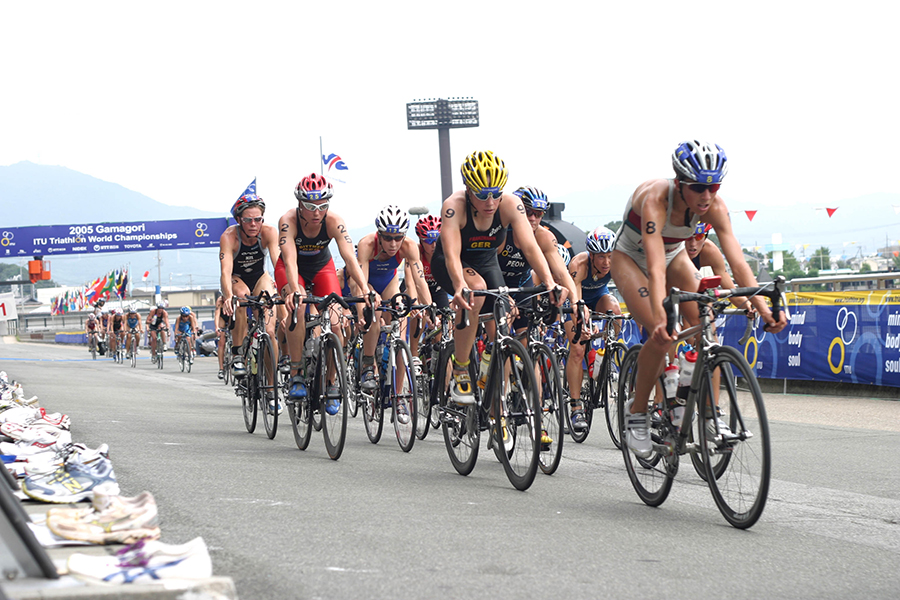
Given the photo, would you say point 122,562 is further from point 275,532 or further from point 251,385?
point 251,385

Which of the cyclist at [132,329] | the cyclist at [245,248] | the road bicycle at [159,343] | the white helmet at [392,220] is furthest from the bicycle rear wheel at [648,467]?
the cyclist at [132,329]

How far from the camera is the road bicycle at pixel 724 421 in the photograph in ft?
15.8

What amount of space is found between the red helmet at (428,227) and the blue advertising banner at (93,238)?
3905 cm

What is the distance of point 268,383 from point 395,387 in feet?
4.06

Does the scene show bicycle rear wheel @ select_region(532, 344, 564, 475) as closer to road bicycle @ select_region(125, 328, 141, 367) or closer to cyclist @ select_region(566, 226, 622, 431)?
cyclist @ select_region(566, 226, 622, 431)

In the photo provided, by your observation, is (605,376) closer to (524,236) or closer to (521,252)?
(521,252)

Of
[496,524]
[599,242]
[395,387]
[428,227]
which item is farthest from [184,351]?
[496,524]

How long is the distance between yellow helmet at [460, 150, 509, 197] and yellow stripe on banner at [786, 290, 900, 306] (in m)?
7.92

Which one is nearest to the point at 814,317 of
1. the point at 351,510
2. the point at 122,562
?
the point at 351,510

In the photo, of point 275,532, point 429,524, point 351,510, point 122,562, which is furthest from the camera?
point 351,510

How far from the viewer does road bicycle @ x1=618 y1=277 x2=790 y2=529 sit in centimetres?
483

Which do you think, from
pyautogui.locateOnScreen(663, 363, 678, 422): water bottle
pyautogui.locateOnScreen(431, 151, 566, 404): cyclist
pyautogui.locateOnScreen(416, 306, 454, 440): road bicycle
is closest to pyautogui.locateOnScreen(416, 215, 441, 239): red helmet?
pyautogui.locateOnScreen(416, 306, 454, 440): road bicycle

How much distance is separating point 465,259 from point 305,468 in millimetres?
1896

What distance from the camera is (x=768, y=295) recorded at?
505cm
